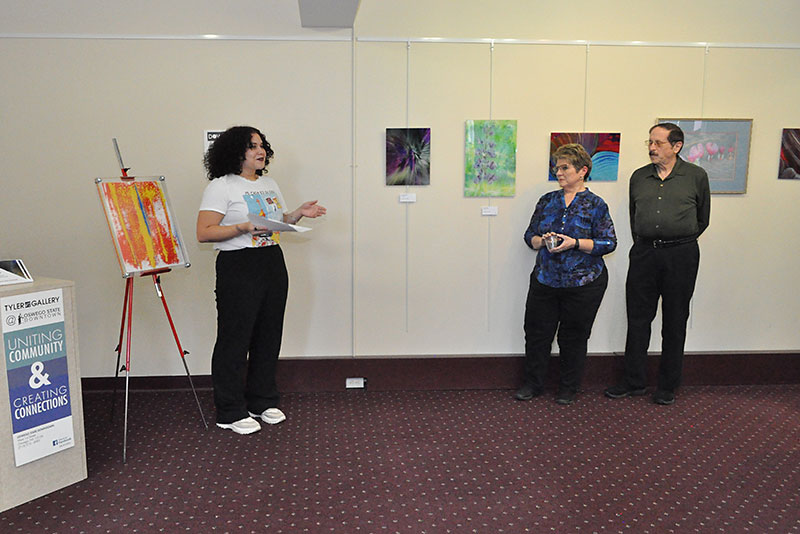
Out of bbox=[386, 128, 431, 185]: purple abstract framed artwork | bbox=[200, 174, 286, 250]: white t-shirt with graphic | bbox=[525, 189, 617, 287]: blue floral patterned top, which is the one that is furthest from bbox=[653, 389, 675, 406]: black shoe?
bbox=[200, 174, 286, 250]: white t-shirt with graphic

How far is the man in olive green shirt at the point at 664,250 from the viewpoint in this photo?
13.1ft

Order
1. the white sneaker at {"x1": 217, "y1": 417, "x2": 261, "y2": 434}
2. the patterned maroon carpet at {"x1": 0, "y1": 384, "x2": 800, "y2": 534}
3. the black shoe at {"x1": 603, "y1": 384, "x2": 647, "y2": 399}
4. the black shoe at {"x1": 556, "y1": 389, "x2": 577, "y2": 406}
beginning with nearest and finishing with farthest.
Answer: the patterned maroon carpet at {"x1": 0, "y1": 384, "x2": 800, "y2": 534}, the white sneaker at {"x1": 217, "y1": 417, "x2": 261, "y2": 434}, the black shoe at {"x1": 556, "y1": 389, "x2": 577, "y2": 406}, the black shoe at {"x1": 603, "y1": 384, "x2": 647, "y2": 399}

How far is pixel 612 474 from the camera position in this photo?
10.3ft

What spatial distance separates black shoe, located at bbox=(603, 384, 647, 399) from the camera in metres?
4.25

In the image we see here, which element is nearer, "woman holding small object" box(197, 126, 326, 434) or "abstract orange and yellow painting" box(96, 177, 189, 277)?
"abstract orange and yellow painting" box(96, 177, 189, 277)

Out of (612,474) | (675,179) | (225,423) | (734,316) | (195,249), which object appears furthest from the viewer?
(734,316)

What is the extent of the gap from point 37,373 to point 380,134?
2.49 meters

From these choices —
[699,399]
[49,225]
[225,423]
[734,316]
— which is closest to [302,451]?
[225,423]

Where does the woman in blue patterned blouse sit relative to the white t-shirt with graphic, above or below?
below

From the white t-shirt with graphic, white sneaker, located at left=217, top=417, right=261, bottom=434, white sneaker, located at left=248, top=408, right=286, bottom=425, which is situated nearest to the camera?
the white t-shirt with graphic

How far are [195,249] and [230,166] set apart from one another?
99 centimetres

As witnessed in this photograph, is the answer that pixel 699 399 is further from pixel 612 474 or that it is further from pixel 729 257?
pixel 612 474

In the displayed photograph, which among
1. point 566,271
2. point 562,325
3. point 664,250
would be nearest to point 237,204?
point 566,271

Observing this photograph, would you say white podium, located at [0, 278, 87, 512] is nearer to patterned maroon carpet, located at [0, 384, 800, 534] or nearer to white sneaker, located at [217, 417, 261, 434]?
patterned maroon carpet, located at [0, 384, 800, 534]
